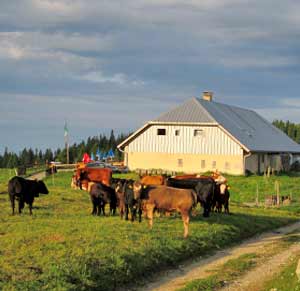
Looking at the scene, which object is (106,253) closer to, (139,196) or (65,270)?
(65,270)

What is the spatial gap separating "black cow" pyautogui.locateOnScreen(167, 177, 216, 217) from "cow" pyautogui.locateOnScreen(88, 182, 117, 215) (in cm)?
282

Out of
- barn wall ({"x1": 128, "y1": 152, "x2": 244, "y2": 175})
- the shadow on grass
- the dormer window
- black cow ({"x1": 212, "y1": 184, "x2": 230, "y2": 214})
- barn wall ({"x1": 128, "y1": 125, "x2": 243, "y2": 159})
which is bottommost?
Answer: the shadow on grass

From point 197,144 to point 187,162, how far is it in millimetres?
1936

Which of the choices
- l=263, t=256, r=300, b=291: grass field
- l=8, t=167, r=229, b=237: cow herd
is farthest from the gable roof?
l=263, t=256, r=300, b=291: grass field

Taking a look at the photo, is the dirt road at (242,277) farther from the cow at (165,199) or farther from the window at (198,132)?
the window at (198,132)

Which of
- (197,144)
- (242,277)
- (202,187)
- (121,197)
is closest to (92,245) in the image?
(242,277)

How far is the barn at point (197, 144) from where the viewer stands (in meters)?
50.8

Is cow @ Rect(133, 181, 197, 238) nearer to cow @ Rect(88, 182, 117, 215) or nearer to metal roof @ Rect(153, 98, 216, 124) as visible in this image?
cow @ Rect(88, 182, 117, 215)

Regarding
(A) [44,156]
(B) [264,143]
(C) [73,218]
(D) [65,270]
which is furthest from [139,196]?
(A) [44,156]

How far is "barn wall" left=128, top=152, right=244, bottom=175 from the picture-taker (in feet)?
165

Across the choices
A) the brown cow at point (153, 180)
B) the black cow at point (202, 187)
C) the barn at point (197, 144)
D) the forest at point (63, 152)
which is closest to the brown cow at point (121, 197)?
the brown cow at point (153, 180)

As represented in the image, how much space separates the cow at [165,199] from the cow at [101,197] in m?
2.35

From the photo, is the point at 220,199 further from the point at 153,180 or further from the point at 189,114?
the point at 189,114

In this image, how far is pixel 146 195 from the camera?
18453 mm
